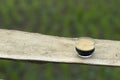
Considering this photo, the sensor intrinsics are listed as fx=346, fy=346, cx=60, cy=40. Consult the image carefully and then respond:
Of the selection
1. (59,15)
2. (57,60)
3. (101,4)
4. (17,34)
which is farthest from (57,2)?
(57,60)

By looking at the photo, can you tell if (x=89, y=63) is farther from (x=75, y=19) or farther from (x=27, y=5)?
(x=27, y=5)

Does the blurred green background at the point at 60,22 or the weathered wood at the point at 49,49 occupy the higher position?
the weathered wood at the point at 49,49

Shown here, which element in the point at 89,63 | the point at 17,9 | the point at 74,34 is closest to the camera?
the point at 89,63

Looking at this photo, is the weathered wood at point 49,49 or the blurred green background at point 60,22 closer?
the weathered wood at point 49,49

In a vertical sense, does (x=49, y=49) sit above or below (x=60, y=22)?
above

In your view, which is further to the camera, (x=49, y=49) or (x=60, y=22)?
(x=60, y=22)

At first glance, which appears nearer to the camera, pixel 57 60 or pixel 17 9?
pixel 57 60
